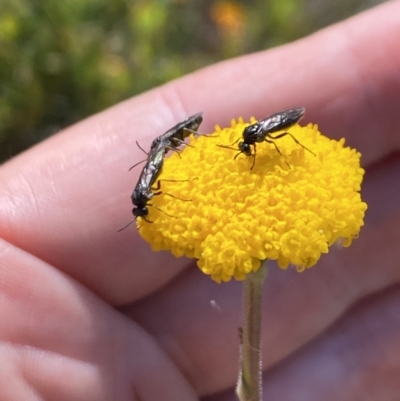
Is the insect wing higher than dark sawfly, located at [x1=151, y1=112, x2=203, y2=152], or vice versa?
dark sawfly, located at [x1=151, y1=112, x2=203, y2=152]

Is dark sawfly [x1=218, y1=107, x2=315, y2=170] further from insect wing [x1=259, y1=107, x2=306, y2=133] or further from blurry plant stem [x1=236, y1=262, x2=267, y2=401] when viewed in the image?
blurry plant stem [x1=236, y1=262, x2=267, y2=401]

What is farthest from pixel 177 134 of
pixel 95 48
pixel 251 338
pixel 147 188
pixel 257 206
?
pixel 95 48

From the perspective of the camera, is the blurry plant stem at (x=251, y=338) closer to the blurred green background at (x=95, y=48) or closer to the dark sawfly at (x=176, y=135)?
the dark sawfly at (x=176, y=135)

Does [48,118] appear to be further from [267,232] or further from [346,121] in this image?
[267,232]

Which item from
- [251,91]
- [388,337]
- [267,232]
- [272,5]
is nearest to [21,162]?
[251,91]

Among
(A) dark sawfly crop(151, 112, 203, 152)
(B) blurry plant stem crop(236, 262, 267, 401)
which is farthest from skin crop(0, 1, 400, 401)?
(B) blurry plant stem crop(236, 262, 267, 401)

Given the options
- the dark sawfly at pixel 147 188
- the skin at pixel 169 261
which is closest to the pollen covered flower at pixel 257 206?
the dark sawfly at pixel 147 188
